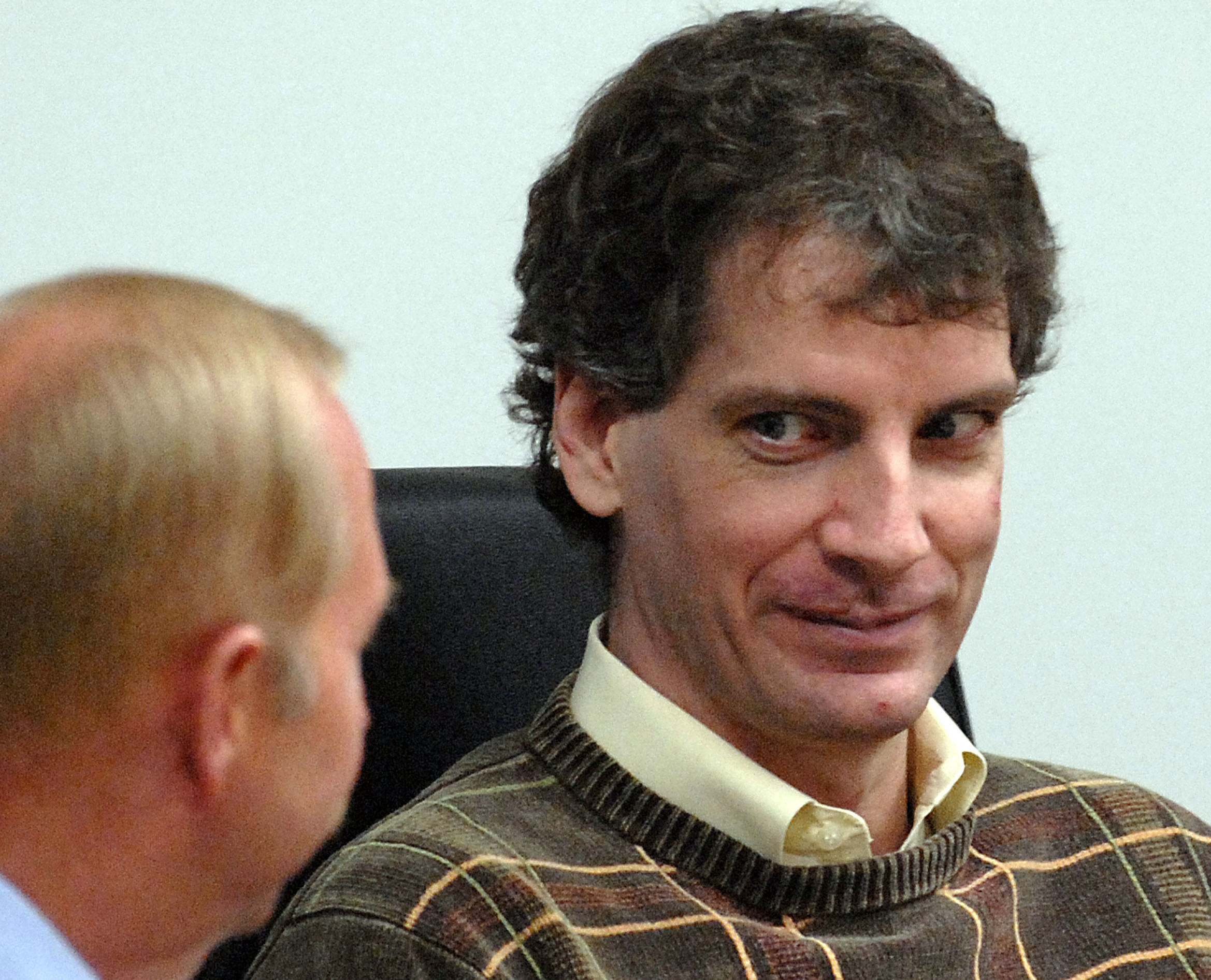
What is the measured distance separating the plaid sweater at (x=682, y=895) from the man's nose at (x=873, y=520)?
0.19 m

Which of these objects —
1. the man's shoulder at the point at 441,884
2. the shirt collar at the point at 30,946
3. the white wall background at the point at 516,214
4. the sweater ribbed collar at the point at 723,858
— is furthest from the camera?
the white wall background at the point at 516,214

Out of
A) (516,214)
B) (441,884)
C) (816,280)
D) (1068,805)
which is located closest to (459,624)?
(441,884)

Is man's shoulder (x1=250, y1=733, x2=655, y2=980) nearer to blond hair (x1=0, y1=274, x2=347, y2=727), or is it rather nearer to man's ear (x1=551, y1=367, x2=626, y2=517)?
man's ear (x1=551, y1=367, x2=626, y2=517)

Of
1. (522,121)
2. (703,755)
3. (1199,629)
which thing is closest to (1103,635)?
(1199,629)

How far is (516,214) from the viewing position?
1772mm

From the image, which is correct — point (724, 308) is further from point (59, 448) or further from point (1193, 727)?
point (1193, 727)

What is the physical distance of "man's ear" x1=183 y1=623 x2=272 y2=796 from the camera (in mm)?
683

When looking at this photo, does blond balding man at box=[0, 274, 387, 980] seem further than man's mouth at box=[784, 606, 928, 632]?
No

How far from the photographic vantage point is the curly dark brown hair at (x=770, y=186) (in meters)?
1.14

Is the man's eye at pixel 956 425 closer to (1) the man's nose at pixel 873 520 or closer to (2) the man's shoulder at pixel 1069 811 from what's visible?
(1) the man's nose at pixel 873 520

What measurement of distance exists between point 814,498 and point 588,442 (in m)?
0.18

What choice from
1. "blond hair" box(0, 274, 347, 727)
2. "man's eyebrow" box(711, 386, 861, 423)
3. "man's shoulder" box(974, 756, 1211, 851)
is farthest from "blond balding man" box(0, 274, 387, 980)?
"man's shoulder" box(974, 756, 1211, 851)

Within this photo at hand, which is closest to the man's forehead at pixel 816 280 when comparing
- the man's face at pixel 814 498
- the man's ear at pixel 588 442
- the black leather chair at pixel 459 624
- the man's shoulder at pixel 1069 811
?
the man's face at pixel 814 498

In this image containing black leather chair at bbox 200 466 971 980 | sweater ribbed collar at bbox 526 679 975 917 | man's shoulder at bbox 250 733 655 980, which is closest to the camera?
man's shoulder at bbox 250 733 655 980
